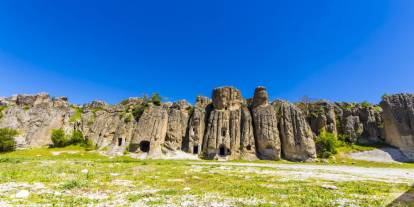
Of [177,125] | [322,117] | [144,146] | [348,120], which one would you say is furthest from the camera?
[348,120]

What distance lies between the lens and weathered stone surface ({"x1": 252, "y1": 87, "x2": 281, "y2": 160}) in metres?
58.3

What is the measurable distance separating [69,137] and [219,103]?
154 ft

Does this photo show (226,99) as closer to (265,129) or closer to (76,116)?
(265,129)

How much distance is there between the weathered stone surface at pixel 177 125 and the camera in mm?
64750

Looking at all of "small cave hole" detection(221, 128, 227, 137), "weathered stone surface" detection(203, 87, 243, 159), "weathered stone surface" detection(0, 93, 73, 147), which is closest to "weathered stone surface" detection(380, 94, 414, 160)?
"weathered stone surface" detection(203, 87, 243, 159)

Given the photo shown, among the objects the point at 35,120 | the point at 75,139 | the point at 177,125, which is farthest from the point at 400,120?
the point at 35,120

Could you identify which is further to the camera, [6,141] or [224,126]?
[224,126]

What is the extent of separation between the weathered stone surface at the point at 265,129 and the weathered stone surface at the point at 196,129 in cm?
1558

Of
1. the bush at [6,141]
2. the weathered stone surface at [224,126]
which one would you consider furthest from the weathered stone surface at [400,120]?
the bush at [6,141]

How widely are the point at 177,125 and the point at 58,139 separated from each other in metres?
34.8

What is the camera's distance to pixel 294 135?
60.9 m

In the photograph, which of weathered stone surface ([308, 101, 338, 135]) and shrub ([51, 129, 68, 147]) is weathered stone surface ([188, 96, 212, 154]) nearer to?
shrub ([51, 129, 68, 147])

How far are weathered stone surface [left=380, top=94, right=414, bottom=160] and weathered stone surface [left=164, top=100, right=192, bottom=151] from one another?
61765 mm

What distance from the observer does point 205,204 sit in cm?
1184
